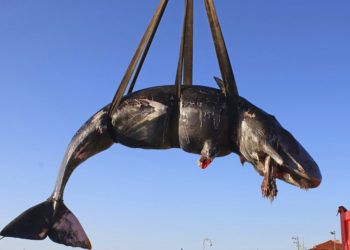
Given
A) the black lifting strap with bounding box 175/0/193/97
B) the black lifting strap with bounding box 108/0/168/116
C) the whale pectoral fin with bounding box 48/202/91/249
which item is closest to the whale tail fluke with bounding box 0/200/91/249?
the whale pectoral fin with bounding box 48/202/91/249

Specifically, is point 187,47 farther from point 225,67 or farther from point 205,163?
point 205,163

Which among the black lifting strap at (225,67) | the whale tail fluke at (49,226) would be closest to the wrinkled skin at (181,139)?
the whale tail fluke at (49,226)

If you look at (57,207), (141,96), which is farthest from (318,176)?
(57,207)

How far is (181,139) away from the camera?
656cm

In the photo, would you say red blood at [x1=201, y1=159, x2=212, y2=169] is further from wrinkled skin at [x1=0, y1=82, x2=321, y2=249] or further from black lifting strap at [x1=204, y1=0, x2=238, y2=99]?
black lifting strap at [x1=204, y1=0, x2=238, y2=99]

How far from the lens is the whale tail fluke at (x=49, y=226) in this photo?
685 centimetres

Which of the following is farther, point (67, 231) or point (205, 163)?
point (67, 231)

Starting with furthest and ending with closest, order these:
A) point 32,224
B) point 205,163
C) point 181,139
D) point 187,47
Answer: point 187,47
point 32,224
point 181,139
point 205,163

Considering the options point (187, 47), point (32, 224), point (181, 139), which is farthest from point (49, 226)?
point (187, 47)

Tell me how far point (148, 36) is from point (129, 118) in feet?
3.48

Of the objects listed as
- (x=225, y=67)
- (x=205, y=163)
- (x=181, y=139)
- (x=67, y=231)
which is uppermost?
(x=225, y=67)

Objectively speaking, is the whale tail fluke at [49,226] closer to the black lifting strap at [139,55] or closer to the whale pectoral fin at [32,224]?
the whale pectoral fin at [32,224]

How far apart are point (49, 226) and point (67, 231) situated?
9.3 inches

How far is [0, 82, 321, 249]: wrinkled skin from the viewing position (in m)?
6.21
